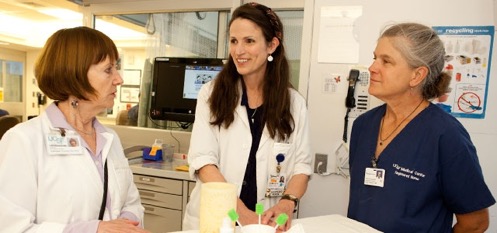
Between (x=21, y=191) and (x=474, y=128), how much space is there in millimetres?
2333

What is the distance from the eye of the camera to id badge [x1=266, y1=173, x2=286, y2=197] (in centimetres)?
154

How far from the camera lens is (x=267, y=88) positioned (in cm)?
163

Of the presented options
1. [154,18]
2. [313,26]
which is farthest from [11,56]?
[313,26]

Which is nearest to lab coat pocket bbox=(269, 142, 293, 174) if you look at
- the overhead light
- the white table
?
the white table

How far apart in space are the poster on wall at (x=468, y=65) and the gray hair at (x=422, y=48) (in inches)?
33.4

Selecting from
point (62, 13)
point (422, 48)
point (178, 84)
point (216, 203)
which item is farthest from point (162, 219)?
point (62, 13)

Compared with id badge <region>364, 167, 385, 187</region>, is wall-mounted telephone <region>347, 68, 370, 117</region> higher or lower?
higher

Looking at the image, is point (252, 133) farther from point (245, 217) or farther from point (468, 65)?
point (468, 65)

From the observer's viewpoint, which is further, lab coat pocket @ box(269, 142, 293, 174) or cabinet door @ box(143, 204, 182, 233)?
cabinet door @ box(143, 204, 182, 233)

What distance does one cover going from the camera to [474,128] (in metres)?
2.16

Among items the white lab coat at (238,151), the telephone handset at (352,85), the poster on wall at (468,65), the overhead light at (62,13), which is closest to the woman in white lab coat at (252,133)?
the white lab coat at (238,151)

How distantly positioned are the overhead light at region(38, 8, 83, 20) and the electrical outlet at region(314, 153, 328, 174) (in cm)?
486

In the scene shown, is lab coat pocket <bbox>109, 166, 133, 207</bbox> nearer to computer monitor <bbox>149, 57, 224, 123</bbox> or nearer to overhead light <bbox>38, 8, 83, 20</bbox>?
computer monitor <bbox>149, 57, 224, 123</bbox>

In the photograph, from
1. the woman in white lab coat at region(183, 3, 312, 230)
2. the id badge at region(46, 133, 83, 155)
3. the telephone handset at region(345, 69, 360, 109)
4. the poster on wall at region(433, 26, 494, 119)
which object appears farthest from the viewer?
the telephone handset at region(345, 69, 360, 109)
